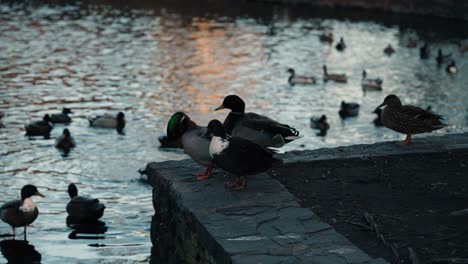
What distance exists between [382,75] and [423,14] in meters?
22.6

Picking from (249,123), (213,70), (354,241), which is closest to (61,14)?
(213,70)

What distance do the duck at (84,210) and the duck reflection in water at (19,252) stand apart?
1261mm

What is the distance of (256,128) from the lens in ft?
36.3

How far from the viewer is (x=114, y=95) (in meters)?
28.8

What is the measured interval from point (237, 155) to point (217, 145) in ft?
0.88

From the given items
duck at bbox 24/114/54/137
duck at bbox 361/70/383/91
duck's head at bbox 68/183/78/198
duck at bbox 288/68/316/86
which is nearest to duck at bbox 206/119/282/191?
duck's head at bbox 68/183/78/198

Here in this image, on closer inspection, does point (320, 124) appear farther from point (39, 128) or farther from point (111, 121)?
point (39, 128)

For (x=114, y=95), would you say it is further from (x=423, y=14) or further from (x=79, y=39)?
(x=423, y=14)

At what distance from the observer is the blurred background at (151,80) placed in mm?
17750

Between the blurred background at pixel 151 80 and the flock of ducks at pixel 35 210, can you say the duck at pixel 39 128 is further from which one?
the flock of ducks at pixel 35 210

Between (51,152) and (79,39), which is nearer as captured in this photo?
(51,152)

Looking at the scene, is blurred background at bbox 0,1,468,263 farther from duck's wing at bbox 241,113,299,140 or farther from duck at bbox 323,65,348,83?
duck's wing at bbox 241,113,299,140

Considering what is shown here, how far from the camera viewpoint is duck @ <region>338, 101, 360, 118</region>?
26.6 m

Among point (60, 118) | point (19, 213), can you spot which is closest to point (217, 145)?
point (19, 213)
